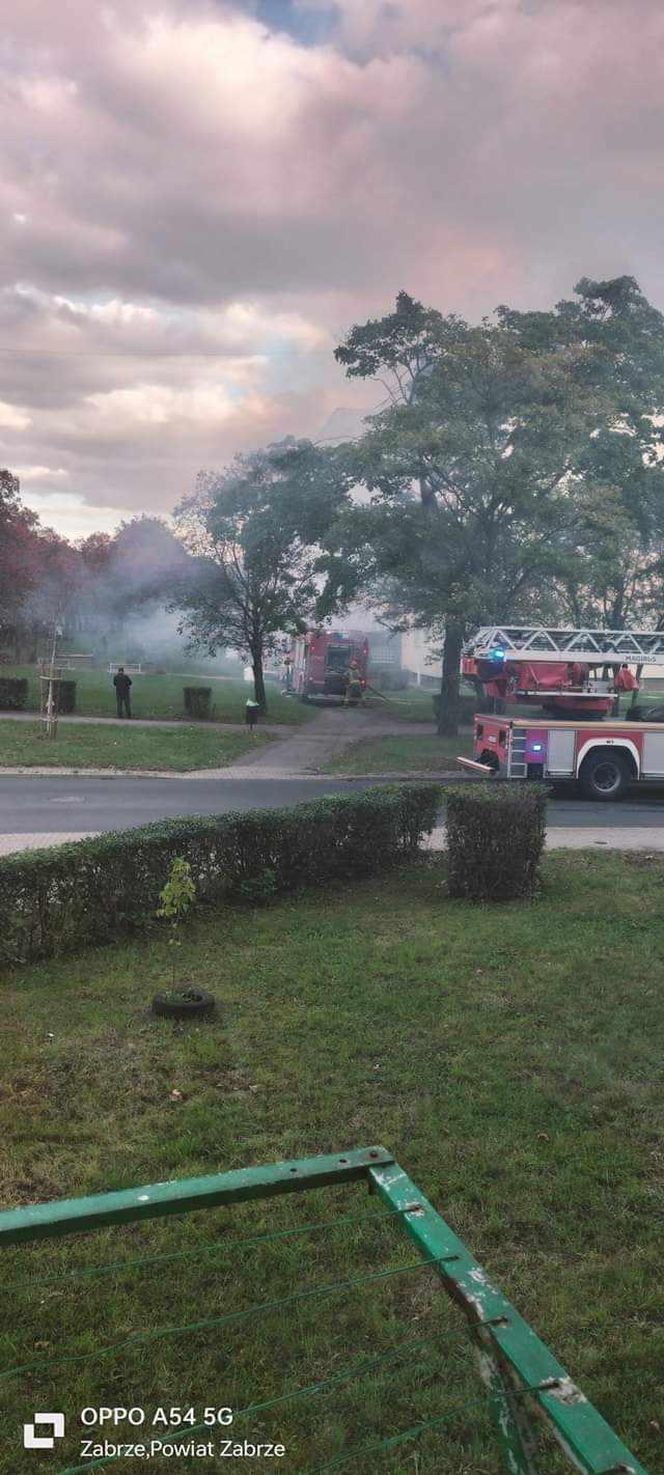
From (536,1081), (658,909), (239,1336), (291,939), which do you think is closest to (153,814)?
(291,939)

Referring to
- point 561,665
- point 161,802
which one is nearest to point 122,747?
point 161,802

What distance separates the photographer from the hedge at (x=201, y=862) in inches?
262

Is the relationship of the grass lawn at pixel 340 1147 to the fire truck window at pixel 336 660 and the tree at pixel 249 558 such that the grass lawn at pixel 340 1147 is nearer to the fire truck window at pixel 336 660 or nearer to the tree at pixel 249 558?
the tree at pixel 249 558

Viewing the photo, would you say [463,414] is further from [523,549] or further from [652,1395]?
[652,1395]

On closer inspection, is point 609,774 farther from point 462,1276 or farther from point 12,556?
point 12,556

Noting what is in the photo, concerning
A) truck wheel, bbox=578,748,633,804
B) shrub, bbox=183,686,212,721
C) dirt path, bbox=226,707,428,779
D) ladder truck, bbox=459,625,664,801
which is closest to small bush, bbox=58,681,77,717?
shrub, bbox=183,686,212,721

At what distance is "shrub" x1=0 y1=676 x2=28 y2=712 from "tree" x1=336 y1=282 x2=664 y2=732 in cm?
971

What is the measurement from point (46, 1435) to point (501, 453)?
18796mm

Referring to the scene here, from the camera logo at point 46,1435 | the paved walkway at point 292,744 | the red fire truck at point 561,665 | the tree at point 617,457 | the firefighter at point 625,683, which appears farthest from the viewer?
the tree at point 617,457

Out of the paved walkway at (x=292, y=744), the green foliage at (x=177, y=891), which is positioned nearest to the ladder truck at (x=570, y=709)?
the paved walkway at (x=292, y=744)

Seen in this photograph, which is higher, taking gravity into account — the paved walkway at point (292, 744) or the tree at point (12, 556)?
the tree at point (12, 556)

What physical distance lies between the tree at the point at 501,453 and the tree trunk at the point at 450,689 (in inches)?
75.6

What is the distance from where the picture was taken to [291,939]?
23.5 feet

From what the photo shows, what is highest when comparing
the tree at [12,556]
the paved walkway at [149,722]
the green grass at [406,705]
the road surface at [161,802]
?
the tree at [12,556]
